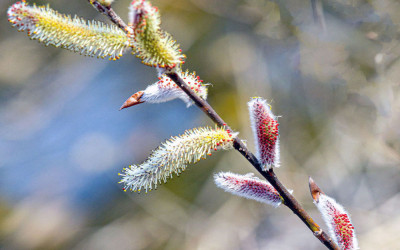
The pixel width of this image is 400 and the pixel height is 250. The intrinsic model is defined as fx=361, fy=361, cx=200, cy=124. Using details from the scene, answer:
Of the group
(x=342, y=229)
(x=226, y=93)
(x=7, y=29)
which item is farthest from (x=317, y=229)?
(x=7, y=29)

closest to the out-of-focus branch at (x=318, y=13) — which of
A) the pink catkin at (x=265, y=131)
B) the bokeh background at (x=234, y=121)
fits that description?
the bokeh background at (x=234, y=121)

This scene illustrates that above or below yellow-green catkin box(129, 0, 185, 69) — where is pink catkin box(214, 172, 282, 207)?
below

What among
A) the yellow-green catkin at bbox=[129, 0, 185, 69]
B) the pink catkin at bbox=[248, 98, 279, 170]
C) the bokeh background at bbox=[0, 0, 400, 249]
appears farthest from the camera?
the bokeh background at bbox=[0, 0, 400, 249]

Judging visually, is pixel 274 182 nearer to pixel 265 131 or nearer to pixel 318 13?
pixel 265 131

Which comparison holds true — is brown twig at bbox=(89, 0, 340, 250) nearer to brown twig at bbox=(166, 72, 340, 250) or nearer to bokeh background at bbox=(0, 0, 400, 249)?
brown twig at bbox=(166, 72, 340, 250)

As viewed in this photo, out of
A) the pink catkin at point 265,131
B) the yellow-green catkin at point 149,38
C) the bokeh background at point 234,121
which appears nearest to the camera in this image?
the yellow-green catkin at point 149,38

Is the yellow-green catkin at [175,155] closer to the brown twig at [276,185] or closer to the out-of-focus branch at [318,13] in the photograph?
the brown twig at [276,185]

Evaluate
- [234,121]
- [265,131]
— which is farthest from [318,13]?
[265,131]

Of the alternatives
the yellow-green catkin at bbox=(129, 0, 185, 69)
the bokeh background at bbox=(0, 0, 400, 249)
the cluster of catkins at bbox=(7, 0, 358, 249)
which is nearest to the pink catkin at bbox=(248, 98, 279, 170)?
the cluster of catkins at bbox=(7, 0, 358, 249)

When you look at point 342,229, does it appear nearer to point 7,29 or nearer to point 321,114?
point 321,114
